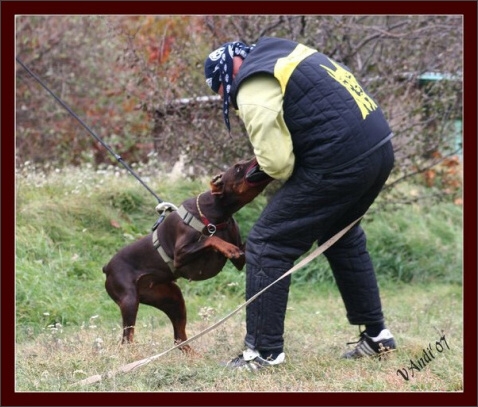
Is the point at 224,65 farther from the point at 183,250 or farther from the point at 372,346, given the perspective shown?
the point at 372,346

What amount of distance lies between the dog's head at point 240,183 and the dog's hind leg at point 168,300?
2.39ft

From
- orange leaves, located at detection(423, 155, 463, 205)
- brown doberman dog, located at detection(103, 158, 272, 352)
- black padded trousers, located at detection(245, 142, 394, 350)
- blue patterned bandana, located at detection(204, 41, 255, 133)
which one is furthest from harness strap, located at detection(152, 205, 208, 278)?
orange leaves, located at detection(423, 155, 463, 205)

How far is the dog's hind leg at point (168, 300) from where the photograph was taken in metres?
5.02

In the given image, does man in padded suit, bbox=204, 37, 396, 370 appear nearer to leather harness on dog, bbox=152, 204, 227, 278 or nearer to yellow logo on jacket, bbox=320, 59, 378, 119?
yellow logo on jacket, bbox=320, 59, 378, 119

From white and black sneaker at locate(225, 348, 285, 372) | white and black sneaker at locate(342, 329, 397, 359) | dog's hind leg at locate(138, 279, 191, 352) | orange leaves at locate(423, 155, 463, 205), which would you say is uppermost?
dog's hind leg at locate(138, 279, 191, 352)

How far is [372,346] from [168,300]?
1.22 m

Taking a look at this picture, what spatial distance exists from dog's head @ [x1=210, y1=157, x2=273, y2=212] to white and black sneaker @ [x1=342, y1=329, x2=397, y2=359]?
1115 millimetres

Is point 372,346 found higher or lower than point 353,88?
lower

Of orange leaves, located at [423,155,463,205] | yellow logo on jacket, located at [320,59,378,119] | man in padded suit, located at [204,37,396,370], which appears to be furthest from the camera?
orange leaves, located at [423,155,463,205]

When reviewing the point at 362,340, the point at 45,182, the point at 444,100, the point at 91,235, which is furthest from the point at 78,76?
the point at 362,340

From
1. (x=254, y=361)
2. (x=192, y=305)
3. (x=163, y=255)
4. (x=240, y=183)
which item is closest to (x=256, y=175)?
(x=240, y=183)

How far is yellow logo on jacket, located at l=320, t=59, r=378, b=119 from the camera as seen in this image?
4.36 meters

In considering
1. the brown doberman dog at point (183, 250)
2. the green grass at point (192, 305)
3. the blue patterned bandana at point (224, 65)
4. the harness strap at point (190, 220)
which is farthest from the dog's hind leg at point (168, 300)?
the blue patterned bandana at point (224, 65)

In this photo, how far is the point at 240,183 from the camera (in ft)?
15.0
